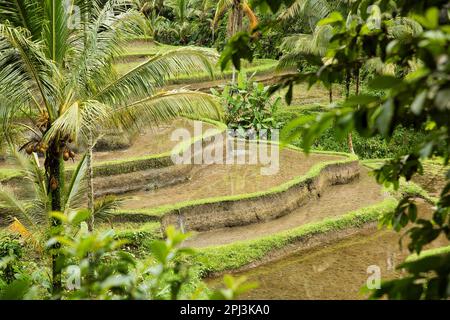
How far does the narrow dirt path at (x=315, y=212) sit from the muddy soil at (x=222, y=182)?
683 mm

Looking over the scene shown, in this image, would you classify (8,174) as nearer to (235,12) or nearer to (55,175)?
(55,175)

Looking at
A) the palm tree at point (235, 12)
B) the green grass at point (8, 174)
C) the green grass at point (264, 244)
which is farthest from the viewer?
the palm tree at point (235, 12)

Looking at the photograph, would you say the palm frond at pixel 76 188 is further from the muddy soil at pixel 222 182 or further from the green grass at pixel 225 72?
the green grass at pixel 225 72

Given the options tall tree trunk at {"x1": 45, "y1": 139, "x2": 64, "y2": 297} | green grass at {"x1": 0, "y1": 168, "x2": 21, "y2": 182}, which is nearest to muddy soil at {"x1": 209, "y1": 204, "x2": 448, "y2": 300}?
tall tree trunk at {"x1": 45, "y1": 139, "x2": 64, "y2": 297}

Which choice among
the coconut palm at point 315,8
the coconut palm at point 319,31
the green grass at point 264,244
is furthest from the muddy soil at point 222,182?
the coconut palm at point 315,8

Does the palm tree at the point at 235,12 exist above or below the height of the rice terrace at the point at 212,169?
above

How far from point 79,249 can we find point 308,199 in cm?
863

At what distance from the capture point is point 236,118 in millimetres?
13922

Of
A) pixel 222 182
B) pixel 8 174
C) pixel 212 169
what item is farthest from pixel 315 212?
pixel 8 174

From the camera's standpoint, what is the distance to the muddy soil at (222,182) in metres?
9.14

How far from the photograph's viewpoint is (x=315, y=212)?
9.32 m

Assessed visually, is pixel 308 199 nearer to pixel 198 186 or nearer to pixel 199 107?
pixel 198 186

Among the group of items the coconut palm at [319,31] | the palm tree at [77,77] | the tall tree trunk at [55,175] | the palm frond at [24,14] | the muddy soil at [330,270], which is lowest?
the muddy soil at [330,270]

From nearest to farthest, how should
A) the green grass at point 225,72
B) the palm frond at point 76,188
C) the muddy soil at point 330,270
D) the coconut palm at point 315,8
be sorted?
the palm frond at point 76,188
the muddy soil at point 330,270
the coconut palm at point 315,8
the green grass at point 225,72
